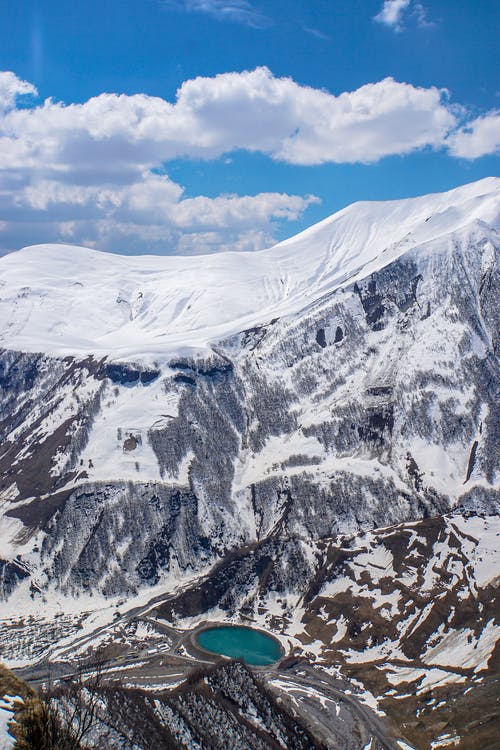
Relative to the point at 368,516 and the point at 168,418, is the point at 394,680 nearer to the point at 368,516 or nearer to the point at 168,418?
the point at 368,516

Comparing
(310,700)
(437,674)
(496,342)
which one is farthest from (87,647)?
(496,342)

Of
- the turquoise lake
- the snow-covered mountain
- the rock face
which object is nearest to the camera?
the turquoise lake

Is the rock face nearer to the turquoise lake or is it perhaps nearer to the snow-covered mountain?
the snow-covered mountain

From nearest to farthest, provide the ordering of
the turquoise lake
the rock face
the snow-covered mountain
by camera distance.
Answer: the turquoise lake, the snow-covered mountain, the rock face

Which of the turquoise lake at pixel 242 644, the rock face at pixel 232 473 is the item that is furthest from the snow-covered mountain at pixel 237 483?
the turquoise lake at pixel 242 644

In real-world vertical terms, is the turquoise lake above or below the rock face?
below

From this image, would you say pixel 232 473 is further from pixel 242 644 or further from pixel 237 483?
pixel 242 644

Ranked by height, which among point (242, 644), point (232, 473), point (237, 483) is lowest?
point (242, 644)

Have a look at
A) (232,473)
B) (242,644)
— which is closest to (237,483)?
(232,473)

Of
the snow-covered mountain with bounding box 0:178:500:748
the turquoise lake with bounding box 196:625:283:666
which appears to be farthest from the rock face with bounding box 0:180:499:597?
the turquoise lake with bounding box 196:625:283:666
